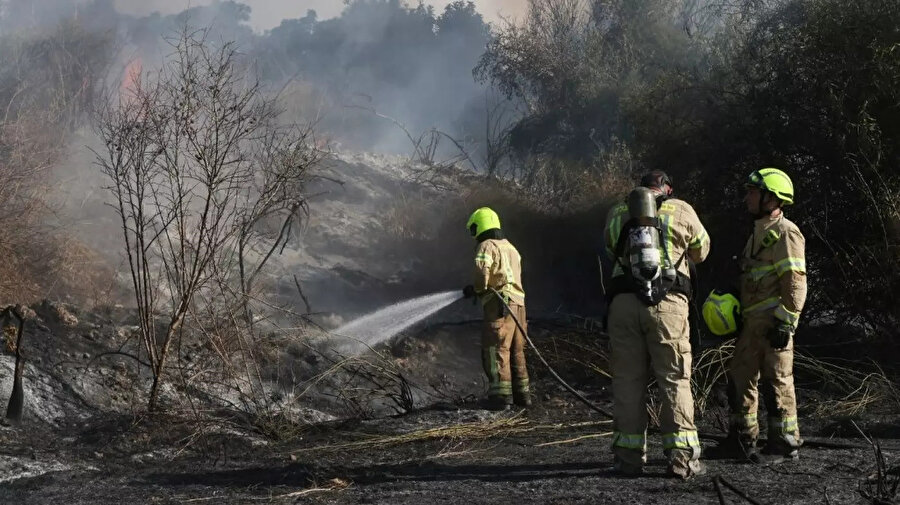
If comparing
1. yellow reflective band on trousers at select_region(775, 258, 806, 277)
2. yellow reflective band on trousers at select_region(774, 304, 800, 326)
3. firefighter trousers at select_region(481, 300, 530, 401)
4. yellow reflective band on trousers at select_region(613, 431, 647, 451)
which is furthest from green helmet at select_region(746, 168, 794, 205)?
firefighter trousers at select_region(481, 300, 530, 401)

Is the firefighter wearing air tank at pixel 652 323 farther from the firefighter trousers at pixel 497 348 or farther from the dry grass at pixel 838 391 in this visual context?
the firefighter trousers at pixel 497 348

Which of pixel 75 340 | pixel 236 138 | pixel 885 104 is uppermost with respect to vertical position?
pixel 885 104

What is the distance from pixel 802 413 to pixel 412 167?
61.6ft

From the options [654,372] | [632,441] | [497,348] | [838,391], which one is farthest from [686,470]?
[838,391]

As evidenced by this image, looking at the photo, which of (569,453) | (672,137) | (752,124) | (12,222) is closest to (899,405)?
(569,453)

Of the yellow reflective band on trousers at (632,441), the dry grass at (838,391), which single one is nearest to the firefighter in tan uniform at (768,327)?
the yellow reflective band on trousers at (632,441)

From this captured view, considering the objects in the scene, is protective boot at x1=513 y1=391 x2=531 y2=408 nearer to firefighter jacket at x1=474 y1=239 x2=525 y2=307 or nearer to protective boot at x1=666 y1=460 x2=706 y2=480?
firefighter jacket at x1=474 y1=239 x2=525 y2=307

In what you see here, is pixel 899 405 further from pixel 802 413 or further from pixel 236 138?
pixel 236 138

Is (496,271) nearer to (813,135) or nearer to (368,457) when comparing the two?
(368,457)

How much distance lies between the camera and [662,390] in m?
4.96

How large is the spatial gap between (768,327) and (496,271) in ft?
9.51

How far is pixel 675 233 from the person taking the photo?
512 centimetres

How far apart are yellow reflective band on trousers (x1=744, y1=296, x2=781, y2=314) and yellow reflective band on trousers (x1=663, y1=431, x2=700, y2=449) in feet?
3.09

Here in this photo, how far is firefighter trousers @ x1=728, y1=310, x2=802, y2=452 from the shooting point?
211 inches
